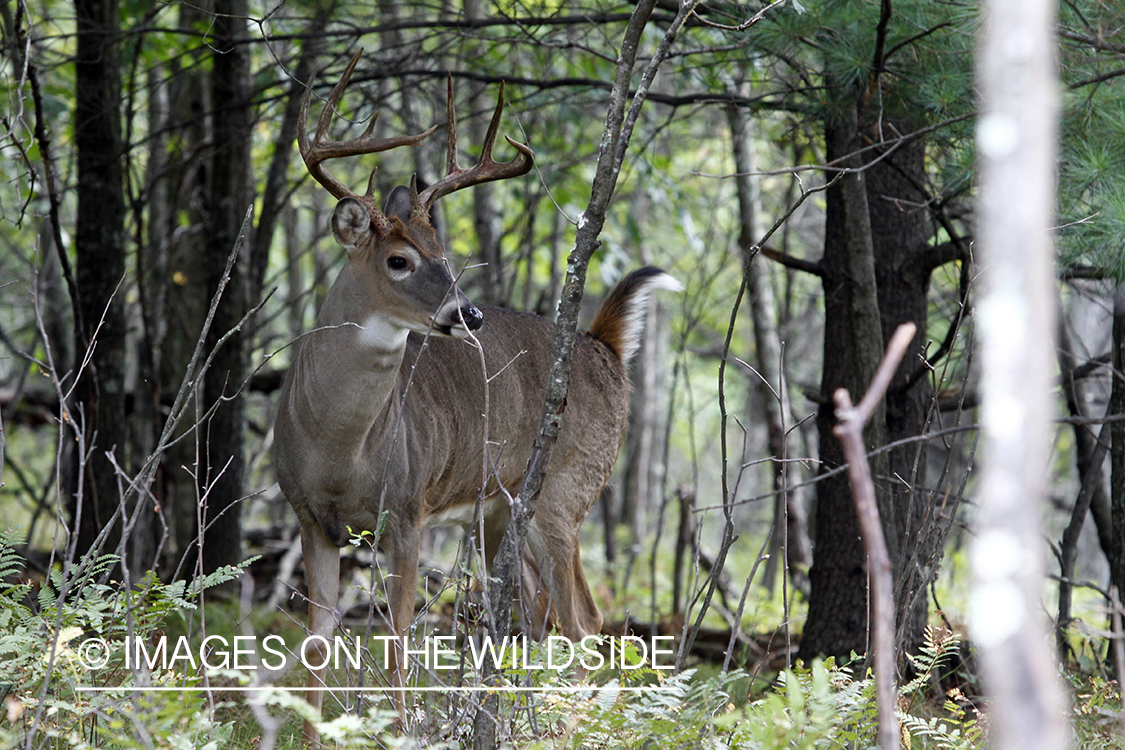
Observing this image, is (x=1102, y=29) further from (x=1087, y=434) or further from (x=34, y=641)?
(x=34, y=641)

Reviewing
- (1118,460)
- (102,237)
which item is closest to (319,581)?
(102,237)

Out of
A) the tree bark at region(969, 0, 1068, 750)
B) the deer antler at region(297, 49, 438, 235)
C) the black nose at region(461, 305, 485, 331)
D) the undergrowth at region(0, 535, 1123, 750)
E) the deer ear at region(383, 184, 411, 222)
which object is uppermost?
the deer antler at region(297, 49, 438, 235)

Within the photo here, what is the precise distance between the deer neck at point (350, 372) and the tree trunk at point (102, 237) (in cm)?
119

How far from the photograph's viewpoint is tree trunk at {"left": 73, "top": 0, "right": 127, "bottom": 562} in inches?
193

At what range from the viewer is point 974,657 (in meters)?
4.71

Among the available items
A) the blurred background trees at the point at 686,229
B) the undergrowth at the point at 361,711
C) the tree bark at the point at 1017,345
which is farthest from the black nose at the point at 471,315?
the tree bark at the point at 1017,345

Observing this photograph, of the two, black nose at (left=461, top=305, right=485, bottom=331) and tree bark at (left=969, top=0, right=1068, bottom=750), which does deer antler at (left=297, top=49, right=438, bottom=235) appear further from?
tree bark at (left=969, top=0, right=1068, bottom=750)

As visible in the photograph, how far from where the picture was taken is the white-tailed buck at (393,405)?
13.8 ft

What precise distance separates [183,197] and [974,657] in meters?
5.98

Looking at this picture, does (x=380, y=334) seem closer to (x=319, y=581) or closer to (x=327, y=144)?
(x=327, y=144)

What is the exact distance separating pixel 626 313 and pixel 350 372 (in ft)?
6.45

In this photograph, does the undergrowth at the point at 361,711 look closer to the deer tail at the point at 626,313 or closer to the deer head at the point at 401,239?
the deer head at the point at 401,239
